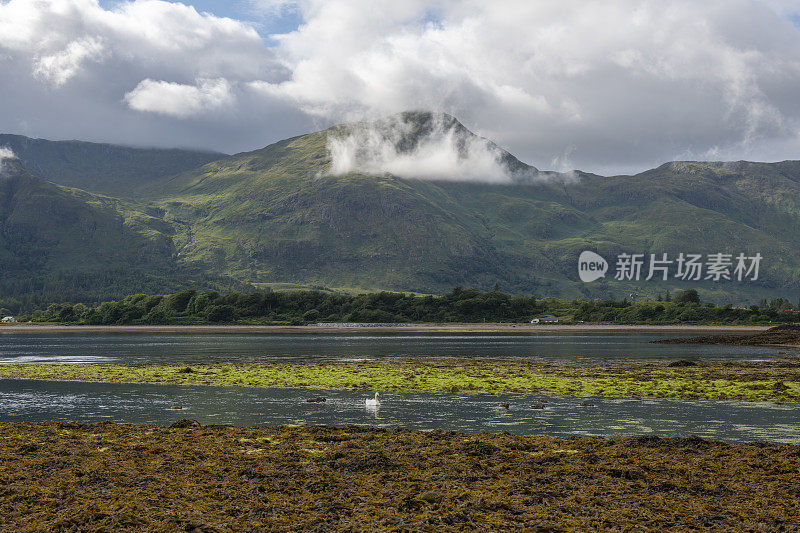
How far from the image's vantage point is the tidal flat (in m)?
19.0

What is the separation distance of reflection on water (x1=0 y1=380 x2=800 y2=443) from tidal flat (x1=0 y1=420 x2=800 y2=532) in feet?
15.8

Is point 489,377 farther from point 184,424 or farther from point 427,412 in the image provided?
point 184,424

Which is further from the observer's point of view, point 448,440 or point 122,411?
point 122,411

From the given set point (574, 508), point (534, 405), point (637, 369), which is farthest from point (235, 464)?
point (637, 369)

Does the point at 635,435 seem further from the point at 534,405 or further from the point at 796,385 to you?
the point at 796,385

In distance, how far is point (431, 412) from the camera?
140 ft

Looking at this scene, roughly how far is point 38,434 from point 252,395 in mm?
19631

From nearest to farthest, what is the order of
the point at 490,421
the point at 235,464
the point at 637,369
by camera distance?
the point at 235,464
the point at 490,421
the point at 637,369

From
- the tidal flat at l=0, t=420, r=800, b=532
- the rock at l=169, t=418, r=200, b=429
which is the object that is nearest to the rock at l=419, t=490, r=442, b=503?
the tidal flat at l=0, t=420, r=800, b=532

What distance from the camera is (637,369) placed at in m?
70.9

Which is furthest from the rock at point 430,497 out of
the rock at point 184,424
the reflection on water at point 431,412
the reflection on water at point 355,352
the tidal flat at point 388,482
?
the reflection on water at point 355,352

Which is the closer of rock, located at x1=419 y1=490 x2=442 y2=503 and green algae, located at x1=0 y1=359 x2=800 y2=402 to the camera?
rock, located at x1=419 y1=490 x2=442 y2=503

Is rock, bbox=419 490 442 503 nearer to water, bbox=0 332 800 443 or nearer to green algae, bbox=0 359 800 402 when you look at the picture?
water, bbox=0 332 800 443

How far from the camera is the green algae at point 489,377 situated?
2087 inches
